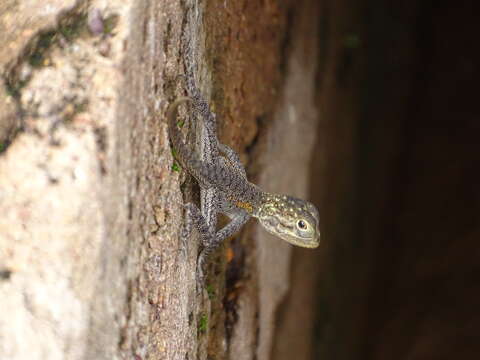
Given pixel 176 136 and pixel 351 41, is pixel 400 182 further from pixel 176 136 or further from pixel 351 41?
pixel 176 136

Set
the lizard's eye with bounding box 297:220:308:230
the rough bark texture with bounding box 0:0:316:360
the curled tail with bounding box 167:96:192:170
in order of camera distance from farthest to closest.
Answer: the lizard's eye with bounding box 297:220:308:230 → the curled tail with bounding box 167:96:192:170 → the rough bark texture with bounding box 0:0:316:360

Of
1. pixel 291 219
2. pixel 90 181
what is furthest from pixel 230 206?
pixel 90 181

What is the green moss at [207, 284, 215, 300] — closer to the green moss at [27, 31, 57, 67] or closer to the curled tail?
the curled tail

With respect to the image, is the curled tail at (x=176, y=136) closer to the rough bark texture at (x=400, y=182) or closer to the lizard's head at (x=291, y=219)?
the lizard's head at (x=291, y=219)

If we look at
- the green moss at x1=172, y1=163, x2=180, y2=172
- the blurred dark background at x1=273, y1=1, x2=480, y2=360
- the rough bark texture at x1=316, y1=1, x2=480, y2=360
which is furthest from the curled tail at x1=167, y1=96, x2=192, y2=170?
the rough bark texture at x1=316, y1=1, x2=480, y2=360

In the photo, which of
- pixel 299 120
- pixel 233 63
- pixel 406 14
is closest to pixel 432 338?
pixel 299 120

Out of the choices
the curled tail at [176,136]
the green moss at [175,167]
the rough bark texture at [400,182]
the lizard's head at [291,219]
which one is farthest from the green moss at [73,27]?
the rough bark texture at [400,182]
